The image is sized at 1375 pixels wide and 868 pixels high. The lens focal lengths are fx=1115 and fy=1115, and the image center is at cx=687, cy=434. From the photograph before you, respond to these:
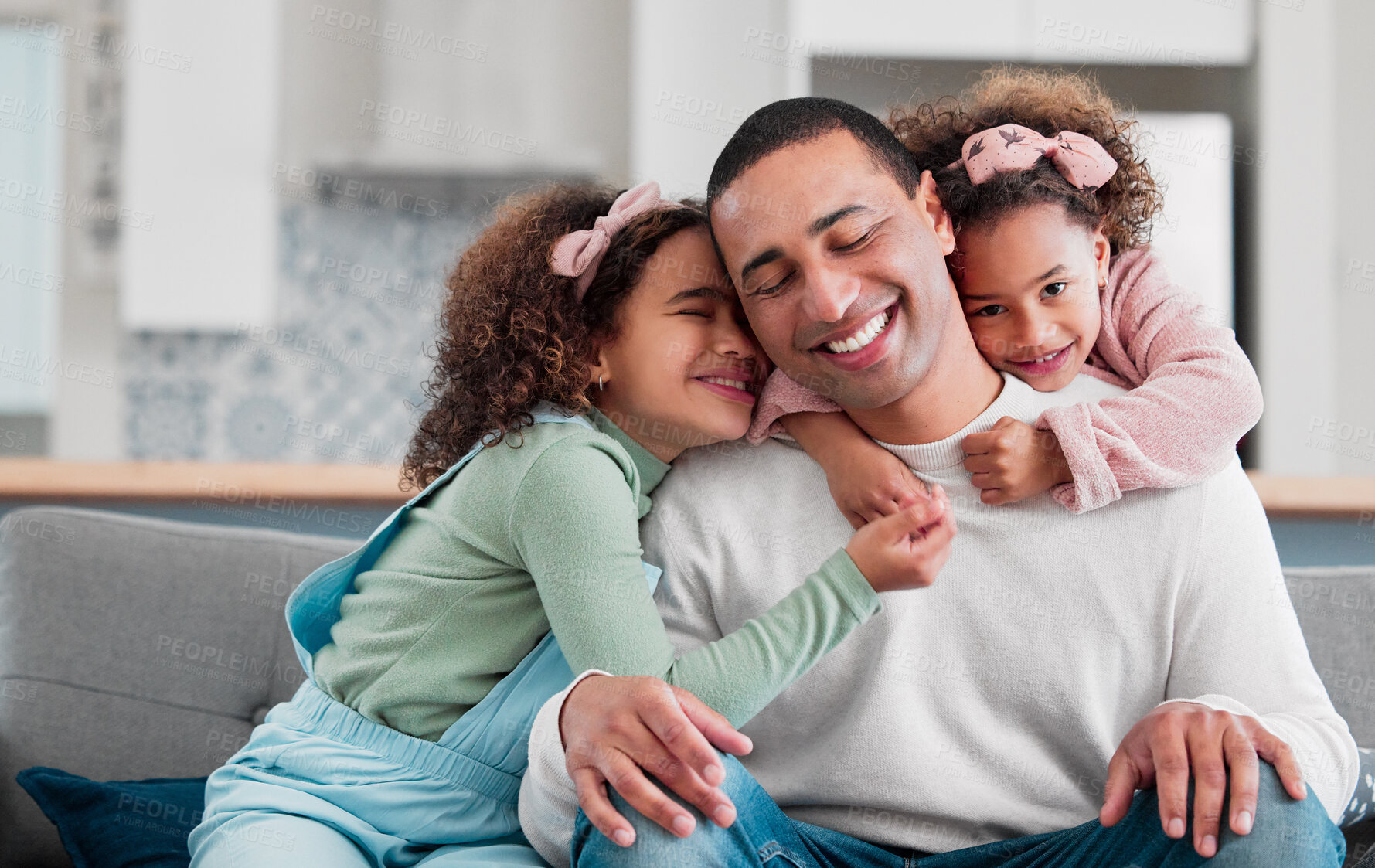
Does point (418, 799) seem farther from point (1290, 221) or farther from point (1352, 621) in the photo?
point (1290, 221)

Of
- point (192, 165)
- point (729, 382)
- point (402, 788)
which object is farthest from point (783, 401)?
point (192, 165)

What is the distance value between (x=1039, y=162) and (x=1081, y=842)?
0.65 metres

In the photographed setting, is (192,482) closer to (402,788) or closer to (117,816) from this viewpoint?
(117,816)

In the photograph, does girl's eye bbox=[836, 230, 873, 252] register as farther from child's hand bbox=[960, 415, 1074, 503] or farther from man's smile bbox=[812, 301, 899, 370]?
child's hand bbox=[960, 415, 1074, 503]

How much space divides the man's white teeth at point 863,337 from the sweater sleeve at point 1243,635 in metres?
0.37

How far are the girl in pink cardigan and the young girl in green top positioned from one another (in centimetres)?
12

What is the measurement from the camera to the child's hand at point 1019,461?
1.08m

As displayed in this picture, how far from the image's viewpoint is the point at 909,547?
39.3 inches

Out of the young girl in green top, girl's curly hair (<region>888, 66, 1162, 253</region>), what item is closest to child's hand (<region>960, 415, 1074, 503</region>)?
the young girl in green top

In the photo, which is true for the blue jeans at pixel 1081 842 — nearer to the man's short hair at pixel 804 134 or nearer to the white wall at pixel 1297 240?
the man's short hair at pixel 804 134

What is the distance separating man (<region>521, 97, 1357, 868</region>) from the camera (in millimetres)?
1041

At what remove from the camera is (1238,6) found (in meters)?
3.14

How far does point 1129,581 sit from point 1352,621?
0.67 meters

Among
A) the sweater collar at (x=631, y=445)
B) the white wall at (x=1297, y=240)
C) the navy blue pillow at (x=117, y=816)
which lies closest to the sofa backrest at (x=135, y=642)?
the navy blue pillow at (x=117, y=816)
